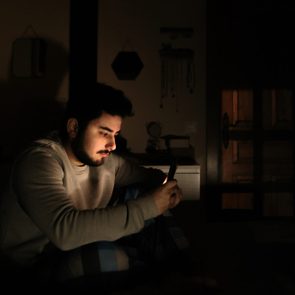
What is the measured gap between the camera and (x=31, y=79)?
3.76 meters

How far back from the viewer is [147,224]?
1.73 meters

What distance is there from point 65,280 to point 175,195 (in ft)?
1.44

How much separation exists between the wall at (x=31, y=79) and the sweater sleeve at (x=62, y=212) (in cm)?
242

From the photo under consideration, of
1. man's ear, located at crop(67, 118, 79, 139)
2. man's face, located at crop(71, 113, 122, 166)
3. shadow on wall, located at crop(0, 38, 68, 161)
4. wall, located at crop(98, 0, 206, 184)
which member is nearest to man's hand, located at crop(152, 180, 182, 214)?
man's face, located at crop(71, 113, 122, 166)

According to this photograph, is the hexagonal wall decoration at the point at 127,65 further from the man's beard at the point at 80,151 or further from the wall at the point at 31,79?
the man's beard at the point at 80,151

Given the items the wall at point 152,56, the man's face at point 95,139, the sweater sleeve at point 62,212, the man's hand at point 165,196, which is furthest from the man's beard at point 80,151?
the wall at point 152,56

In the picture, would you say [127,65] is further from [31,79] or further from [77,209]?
[77,209]

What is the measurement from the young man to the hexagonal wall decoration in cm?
197

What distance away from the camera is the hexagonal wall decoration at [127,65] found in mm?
3695

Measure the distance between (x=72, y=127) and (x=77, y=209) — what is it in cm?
34

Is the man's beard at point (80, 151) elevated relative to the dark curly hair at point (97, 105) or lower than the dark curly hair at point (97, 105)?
lower

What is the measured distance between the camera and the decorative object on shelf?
362cm

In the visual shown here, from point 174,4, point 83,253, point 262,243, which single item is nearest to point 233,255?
point 262,243

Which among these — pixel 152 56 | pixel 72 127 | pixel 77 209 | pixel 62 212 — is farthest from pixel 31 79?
pixel 62 212
